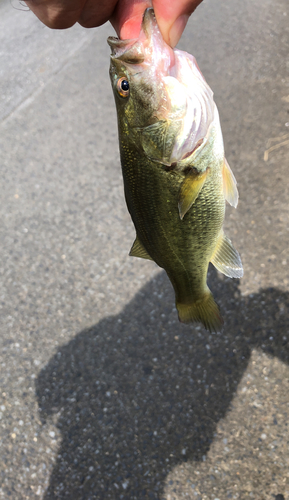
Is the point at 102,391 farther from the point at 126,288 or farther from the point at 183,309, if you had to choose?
the point at 183,309

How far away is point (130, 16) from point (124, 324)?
6.51 ft

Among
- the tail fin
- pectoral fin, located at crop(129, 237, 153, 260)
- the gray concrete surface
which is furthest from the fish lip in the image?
the gray concrete surface

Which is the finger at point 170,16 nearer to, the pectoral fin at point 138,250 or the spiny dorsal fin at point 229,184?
the spiny dorsal fin at point 229,184

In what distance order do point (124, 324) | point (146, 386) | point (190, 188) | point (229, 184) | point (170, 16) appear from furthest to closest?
1. point (124, 324)
2. point (146, 386)
3. point (229, 184)
4. point (190, 188)
5. point (170, 16)

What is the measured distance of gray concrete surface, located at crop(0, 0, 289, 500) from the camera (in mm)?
2309

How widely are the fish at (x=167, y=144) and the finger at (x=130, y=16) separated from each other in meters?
0.09

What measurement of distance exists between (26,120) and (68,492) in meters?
3.38

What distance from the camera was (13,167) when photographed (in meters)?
3.70

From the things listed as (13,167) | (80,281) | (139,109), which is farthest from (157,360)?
(13,167)

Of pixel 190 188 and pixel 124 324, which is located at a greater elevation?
pixel 190 188

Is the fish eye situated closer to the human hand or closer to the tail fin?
the human hand

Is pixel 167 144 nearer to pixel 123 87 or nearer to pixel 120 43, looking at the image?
pixel 123 87

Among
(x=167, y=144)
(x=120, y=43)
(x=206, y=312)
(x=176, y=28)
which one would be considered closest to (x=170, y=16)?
(x=176, y=28)

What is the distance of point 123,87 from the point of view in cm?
136
